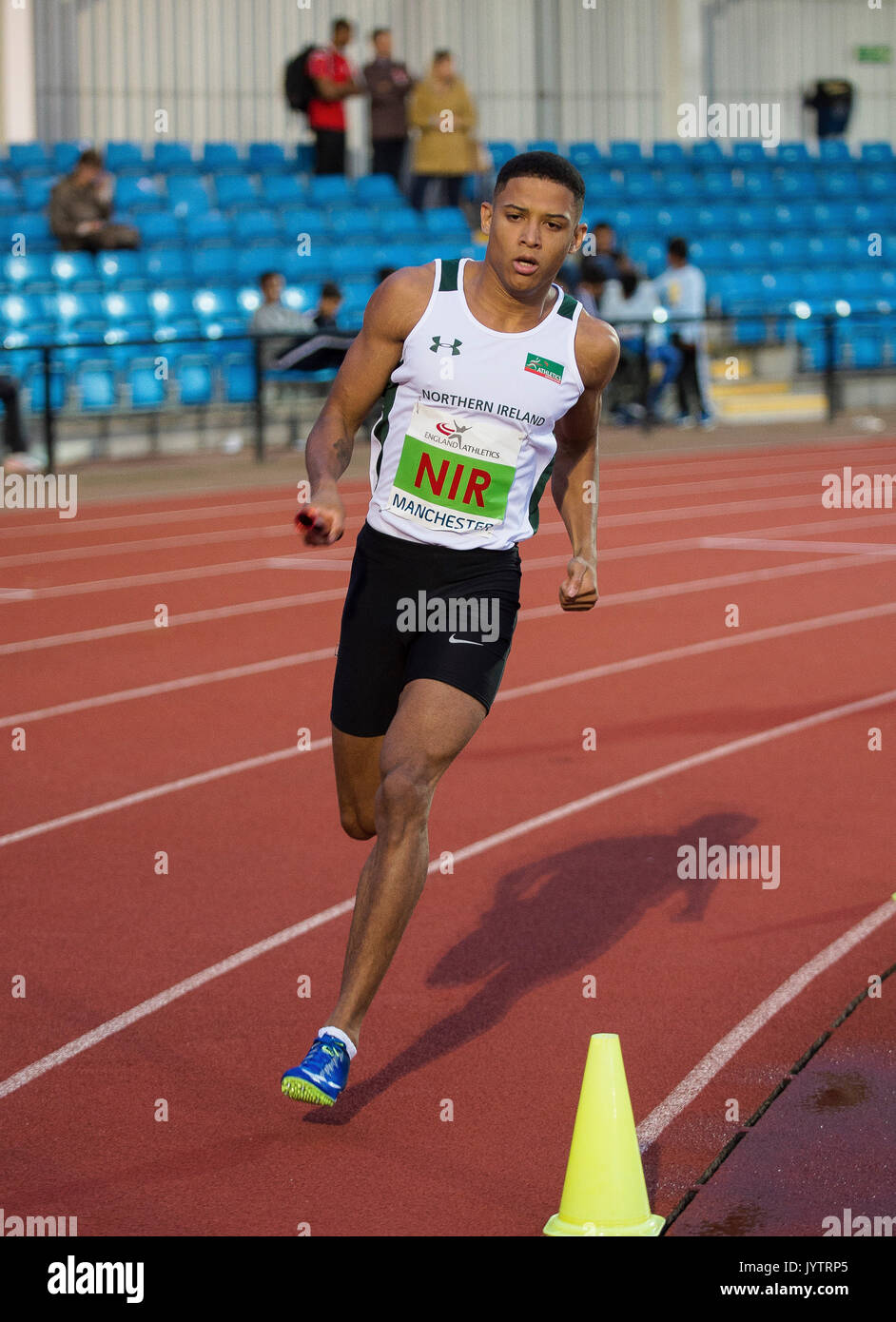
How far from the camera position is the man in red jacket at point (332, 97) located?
72.8 ft

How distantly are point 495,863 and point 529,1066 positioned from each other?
180 cm

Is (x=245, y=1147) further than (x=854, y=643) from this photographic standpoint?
No

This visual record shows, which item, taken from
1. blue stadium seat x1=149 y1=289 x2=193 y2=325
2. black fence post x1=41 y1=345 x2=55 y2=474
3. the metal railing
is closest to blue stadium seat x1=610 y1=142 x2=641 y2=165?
the metal railing

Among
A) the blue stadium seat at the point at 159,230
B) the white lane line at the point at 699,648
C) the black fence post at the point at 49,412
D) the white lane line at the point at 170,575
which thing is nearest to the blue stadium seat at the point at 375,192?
the blue stadium seat at the point at 159,230

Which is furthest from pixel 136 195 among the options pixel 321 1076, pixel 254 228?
pixel 321 1076

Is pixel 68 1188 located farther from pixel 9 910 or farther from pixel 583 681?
pixel 583 681

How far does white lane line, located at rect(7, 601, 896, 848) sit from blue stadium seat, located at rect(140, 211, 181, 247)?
11.6 metres

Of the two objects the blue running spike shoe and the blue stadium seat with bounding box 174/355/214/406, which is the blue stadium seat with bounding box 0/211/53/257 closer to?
the blue stadium seat with bounding box 174/355/214/406

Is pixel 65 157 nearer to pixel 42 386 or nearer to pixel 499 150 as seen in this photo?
pixel 42 386

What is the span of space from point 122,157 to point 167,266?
3089 millimetres

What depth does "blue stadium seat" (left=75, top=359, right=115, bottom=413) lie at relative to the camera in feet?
58.0

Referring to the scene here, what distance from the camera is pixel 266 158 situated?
23719 millimetres
